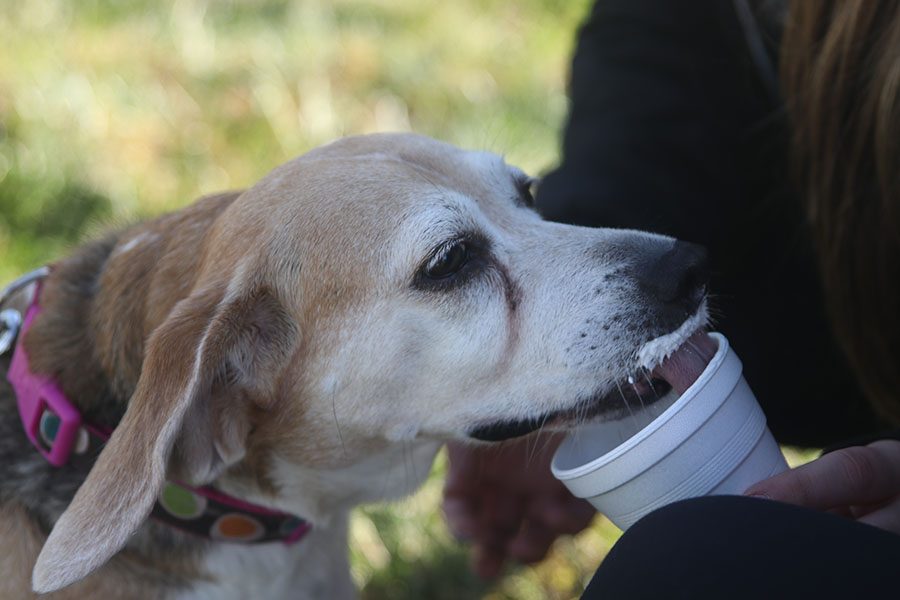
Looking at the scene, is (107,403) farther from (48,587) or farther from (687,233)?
(687,233)

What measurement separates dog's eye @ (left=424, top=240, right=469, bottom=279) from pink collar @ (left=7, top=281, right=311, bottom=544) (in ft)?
2.03

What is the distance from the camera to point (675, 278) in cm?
183

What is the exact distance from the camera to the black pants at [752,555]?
4.32 ft

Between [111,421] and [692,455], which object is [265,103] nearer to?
[111,421]

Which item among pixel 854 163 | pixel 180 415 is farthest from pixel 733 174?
pixel 180 415

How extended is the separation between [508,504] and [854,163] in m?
1.29

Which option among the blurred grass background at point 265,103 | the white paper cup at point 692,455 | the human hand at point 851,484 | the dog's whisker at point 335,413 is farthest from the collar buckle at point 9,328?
the human hand at point 851,484

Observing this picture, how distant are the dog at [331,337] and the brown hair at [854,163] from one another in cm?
72

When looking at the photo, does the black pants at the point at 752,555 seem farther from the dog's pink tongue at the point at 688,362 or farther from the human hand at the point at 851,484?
the dog's pink tongue at the point at 688,362

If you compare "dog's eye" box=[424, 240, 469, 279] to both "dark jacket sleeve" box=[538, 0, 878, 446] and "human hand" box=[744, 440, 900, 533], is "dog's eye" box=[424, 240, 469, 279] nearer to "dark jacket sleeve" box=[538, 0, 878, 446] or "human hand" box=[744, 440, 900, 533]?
"human hand" box=[744, 440, 900, 533]

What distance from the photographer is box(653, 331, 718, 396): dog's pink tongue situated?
5.42 ft

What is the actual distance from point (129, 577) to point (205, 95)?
3.13m

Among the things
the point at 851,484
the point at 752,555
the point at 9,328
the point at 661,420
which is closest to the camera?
the point at 752,555

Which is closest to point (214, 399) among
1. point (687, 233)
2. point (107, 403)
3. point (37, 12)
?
point (107, 403)
